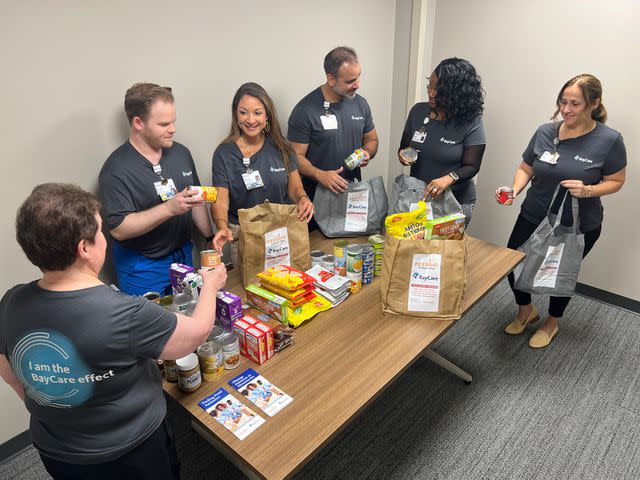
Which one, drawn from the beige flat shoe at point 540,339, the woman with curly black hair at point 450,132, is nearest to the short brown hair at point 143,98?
the woman with curly black hair at point 450,132

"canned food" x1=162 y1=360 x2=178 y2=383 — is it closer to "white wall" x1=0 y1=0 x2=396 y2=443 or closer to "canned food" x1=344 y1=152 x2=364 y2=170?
"white wall" x1=0 y1=0 x2=396 y2=443

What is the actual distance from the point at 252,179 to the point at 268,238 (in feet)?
1.61

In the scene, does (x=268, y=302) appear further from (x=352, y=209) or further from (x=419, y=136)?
(x=419, y=136)

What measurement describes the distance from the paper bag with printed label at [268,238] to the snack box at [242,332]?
0.36 m

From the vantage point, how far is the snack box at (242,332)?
1.54 metres

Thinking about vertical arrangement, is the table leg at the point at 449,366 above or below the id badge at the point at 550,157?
below

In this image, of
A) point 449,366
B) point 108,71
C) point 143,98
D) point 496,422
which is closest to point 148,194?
point 143,98

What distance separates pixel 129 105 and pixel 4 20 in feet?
1.74

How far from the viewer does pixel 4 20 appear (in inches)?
69.1

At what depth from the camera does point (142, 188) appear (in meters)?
2.03

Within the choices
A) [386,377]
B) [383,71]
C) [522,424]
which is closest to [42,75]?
[386,377]

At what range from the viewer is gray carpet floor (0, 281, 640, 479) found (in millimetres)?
2107

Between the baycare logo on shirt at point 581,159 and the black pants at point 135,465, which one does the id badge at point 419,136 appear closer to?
the baycare logo on shirt at point 581,159

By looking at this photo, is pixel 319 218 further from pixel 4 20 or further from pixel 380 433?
pixel 4 20
